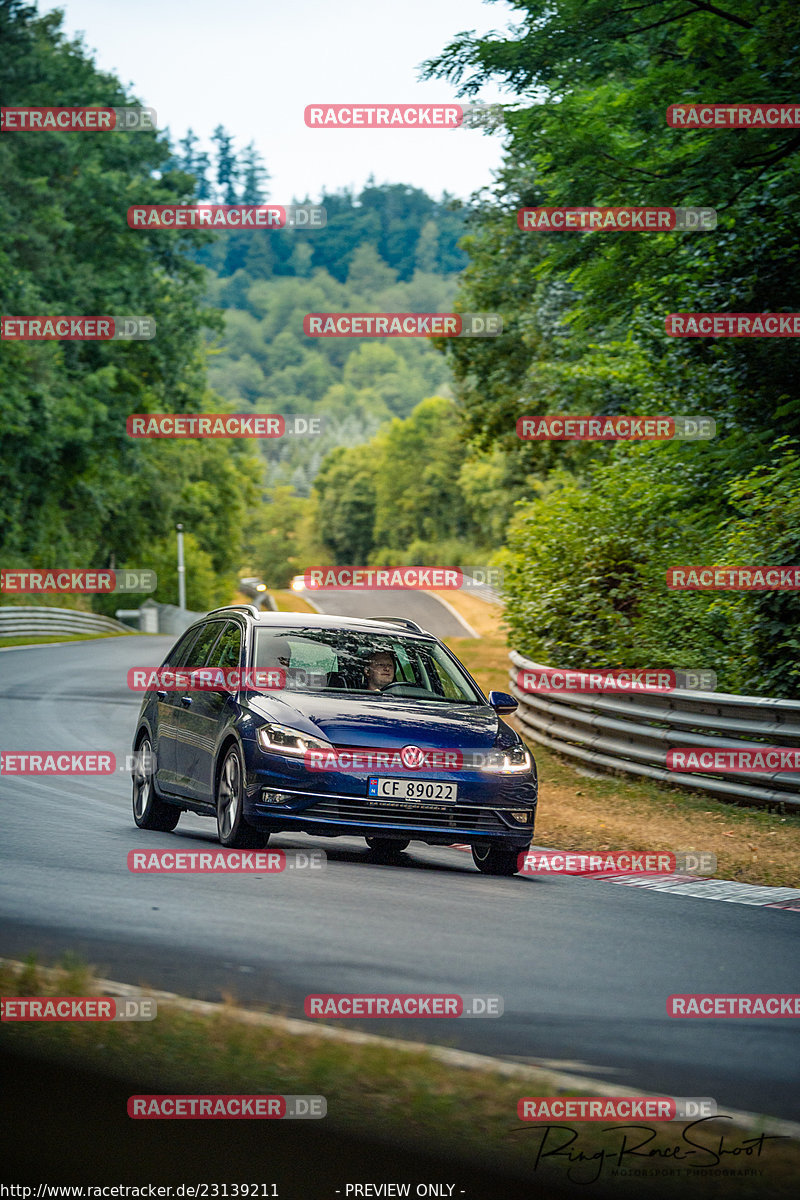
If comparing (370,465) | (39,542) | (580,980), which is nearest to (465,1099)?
(580,980)

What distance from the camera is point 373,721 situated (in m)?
9.74

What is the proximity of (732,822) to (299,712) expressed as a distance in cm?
437

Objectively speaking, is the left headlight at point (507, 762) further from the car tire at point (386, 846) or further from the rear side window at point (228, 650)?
the rear side window at point (228, 650)

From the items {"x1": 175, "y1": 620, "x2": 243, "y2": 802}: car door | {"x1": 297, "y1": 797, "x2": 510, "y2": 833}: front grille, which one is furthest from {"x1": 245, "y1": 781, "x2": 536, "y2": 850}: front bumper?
{"x1": 175, "y1": 620, "x2": 243, "y2": 802}: car door

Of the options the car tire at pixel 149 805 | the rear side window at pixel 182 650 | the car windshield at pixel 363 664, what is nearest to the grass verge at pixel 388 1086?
the car windshield at pixel 363 664

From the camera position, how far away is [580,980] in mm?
6605

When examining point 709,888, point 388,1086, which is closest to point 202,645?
point 709,888

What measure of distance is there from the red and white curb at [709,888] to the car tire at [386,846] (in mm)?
1211

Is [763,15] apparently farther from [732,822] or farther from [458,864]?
[458,864]

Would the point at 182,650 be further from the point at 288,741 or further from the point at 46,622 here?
the point at 46,622

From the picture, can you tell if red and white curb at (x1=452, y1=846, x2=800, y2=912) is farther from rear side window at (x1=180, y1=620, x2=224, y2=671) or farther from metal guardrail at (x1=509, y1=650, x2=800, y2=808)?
rear side window at (x1=180, y1=620, x2=224, y2=671)

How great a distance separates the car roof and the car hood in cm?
85

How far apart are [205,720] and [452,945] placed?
3746 millimetres

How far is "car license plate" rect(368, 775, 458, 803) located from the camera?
9484 millimetres
